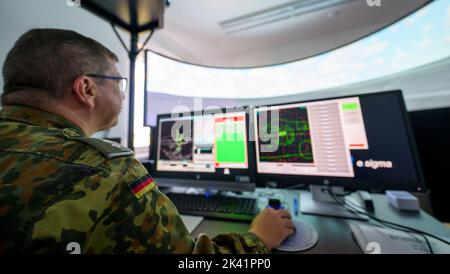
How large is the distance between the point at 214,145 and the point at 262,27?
2231 millimetres

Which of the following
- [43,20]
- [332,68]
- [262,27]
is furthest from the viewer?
[262,27]

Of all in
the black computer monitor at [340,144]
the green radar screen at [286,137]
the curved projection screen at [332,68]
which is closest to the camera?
the black computer monitor at [340,144]

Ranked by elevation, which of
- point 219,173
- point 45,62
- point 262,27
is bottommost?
point 219,173

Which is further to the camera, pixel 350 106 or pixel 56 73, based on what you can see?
pixel 350 106

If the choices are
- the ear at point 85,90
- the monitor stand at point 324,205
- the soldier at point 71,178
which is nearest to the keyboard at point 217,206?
the soldier at point 71,178

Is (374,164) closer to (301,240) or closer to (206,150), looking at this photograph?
(301,240)

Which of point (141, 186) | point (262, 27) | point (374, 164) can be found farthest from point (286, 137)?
point (262, 27)

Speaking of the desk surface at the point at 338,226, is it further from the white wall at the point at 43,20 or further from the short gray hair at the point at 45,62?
the white wall at the point at 43,20

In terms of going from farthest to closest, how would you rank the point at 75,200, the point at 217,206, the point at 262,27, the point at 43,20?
1. the point at 262,27
2. the point at 43,20
3. the point at 217,206
4. the point at 75,200

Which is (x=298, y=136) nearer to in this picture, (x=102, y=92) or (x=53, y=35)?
(x=102, y=92)

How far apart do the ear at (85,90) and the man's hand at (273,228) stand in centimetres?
62

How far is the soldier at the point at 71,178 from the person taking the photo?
239mm

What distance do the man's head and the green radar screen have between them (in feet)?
2.15

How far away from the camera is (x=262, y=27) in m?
2.26
